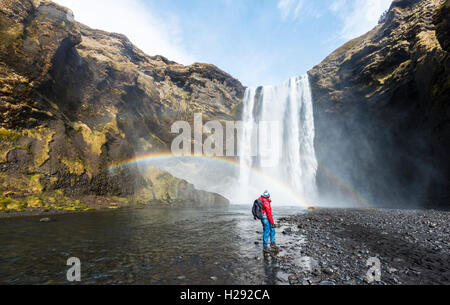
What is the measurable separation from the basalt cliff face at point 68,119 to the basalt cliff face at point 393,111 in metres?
28.1

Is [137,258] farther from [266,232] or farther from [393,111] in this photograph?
[393,111]

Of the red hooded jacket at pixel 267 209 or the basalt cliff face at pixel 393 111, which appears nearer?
the red hooded jacket at pixel 267 209

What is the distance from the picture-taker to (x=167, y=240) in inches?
411

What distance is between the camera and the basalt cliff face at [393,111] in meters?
24.1

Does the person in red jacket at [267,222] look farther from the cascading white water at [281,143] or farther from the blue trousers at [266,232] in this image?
the cascading white water at [281,143]

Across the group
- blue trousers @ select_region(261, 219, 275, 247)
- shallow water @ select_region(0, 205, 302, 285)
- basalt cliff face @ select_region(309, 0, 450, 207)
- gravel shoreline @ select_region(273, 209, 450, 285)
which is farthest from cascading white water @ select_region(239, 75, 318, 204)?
shallow water @ select_region(0, 205, 302, 285)

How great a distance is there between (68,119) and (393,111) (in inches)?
1986

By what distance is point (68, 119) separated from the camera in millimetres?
31656

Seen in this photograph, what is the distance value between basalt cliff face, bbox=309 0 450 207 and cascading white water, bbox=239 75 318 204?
278 cm

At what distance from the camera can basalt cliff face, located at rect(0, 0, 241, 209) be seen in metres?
24.1

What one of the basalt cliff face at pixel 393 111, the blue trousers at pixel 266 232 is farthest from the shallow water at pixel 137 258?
the basalt cliff face at pixel 393 111

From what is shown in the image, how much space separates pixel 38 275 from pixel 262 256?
276 inches

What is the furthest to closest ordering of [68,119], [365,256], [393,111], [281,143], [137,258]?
[281,143]
[393,111]
[68,119]
[137,258]
[365,256]

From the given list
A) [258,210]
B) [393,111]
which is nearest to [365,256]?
[258,210]
